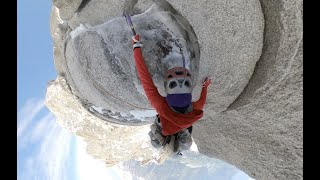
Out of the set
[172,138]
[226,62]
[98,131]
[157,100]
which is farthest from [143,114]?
[98,131]

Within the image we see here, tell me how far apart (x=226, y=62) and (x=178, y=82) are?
0.98 m

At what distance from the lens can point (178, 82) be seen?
3871 millimetres

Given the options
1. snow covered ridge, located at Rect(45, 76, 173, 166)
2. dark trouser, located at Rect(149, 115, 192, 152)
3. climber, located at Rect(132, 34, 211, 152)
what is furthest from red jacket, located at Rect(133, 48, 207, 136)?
snow covered ridge, located at Rect(45, 76, 173, 166)

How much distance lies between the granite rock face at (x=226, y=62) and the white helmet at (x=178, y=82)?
18.5 inches

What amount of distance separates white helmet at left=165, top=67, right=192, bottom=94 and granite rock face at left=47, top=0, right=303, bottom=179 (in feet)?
1.54

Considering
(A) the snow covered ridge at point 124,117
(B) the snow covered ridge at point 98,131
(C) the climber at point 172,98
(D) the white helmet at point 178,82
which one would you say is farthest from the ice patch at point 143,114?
(D) the white helmet at point 178,82

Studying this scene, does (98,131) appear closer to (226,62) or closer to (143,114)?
(143,114)

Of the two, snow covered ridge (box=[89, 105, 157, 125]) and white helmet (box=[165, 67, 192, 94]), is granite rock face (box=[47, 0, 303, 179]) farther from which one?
snow covered ridge (box=[89, 105, 157, 125])

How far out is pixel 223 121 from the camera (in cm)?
582

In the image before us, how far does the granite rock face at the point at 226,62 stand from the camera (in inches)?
162

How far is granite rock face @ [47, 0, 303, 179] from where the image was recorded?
4.11m

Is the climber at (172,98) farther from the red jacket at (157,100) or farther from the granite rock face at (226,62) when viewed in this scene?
the granite rock face at (226,62)
